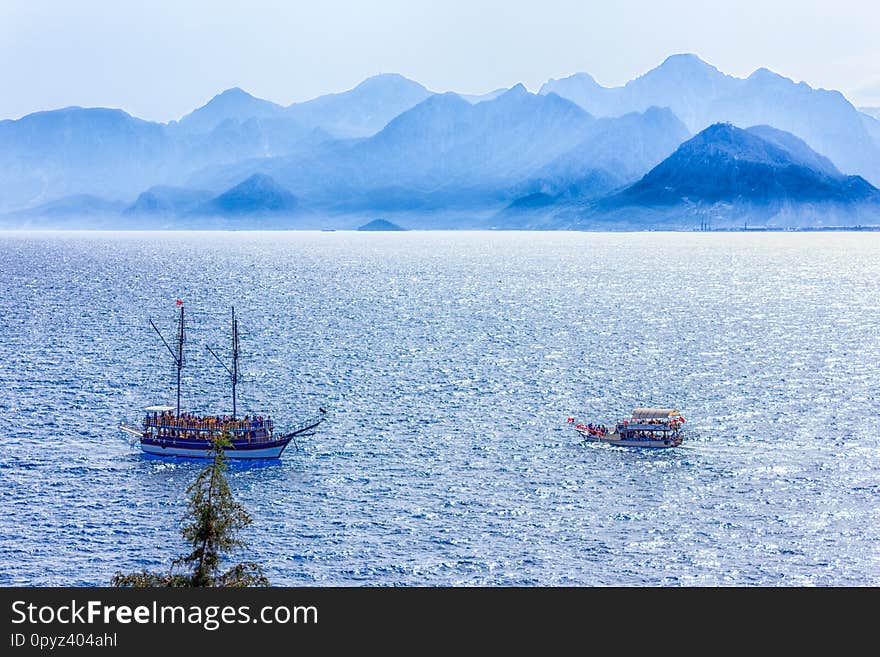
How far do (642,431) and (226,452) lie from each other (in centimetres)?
4240

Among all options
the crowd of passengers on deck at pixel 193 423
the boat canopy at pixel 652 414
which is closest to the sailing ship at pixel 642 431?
the boat canopy at pixel 652 414

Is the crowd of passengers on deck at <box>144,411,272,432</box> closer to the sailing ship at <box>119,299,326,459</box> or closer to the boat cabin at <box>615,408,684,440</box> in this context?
the sailing ship at <box>119,299,326,459</box>

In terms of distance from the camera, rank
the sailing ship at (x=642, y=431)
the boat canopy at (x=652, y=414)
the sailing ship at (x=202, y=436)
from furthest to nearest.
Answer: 1. the boat canopy at (x=652, y=414)
2. the sailing ship at (x=642, y=431)
3. the sailing ship at (x=202, y=436)

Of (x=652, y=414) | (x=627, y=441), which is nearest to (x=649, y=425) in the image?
(x=652, y=414)

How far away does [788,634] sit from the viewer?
3297 cm

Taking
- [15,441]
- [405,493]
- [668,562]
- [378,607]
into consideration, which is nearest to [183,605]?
[378,607]

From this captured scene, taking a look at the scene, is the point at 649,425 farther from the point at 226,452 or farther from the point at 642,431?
the point at 226,452

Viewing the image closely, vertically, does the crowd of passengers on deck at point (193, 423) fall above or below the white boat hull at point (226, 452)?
above

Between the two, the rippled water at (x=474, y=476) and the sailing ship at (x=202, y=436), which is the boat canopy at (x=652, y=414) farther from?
the sailing ship at (x=202, y=436)

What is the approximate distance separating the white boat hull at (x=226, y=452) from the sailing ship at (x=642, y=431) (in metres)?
32.1

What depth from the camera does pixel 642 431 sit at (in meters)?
112

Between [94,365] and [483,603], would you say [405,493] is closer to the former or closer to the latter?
[483,603]

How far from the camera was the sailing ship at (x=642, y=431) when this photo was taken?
365ft

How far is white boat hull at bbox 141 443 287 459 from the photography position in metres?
Result: 109
